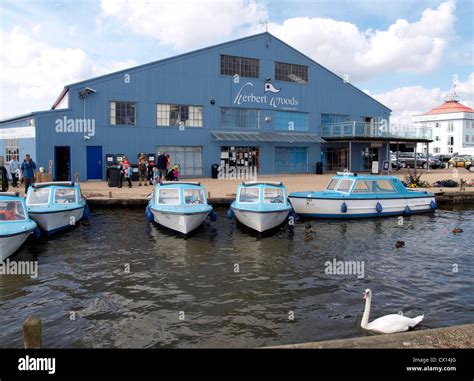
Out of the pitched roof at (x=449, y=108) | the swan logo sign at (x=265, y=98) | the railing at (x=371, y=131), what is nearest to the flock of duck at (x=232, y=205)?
the swan logo sign at (x=265, y=98)

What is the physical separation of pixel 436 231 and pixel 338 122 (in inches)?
971

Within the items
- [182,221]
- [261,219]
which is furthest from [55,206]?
[261,219]

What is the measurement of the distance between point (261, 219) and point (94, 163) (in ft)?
57.6

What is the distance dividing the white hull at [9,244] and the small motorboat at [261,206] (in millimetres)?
7595

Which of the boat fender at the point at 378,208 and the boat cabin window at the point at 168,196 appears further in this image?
the boat fender at the point at 378,208

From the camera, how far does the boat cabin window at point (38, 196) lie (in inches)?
678

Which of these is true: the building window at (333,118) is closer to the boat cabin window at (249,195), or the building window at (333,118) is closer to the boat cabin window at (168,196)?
the boat cabin window at (249,195)

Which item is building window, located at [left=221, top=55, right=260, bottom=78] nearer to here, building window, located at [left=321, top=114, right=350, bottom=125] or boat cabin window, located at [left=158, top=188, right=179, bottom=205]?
building window, located at [left=321, top=114, right=350, bottom=125]

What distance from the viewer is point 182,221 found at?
1622cm

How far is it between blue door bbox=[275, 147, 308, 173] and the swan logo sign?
Result: 3630mm

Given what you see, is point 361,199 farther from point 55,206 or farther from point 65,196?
point 55,206

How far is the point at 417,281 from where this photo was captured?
37.7 ft
